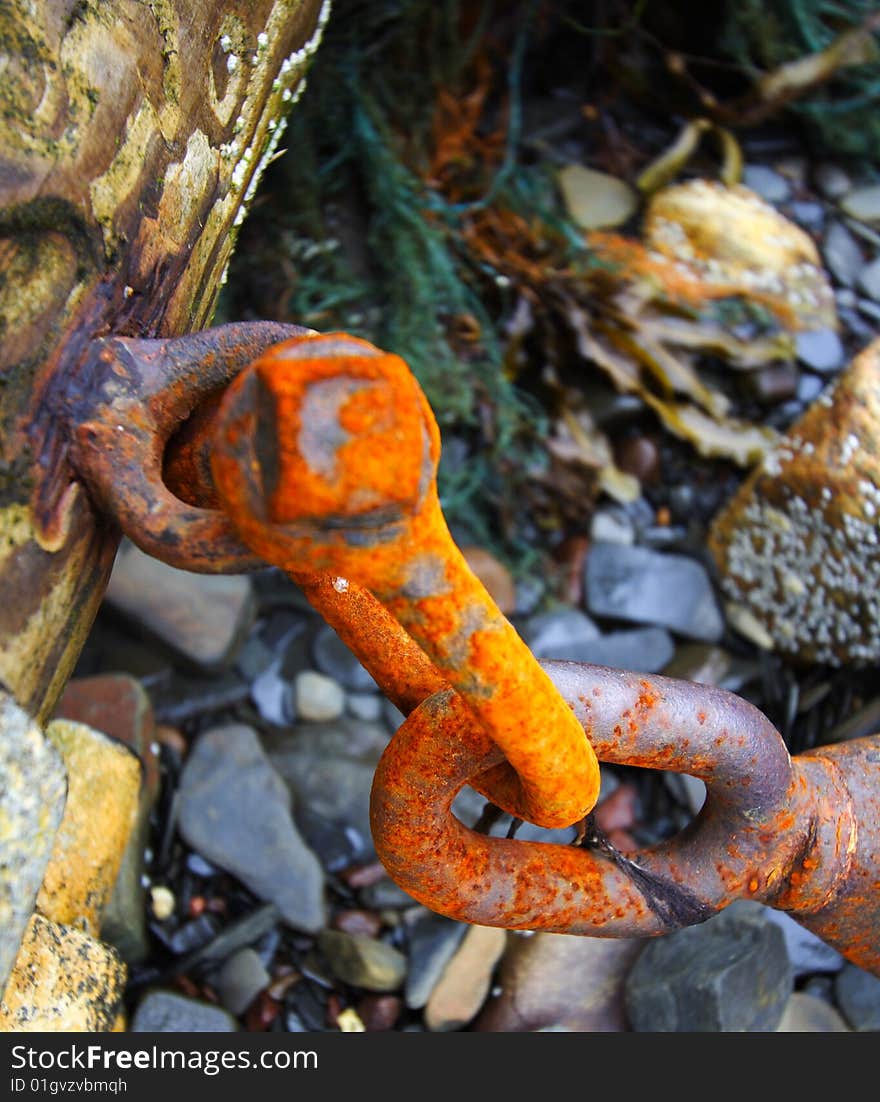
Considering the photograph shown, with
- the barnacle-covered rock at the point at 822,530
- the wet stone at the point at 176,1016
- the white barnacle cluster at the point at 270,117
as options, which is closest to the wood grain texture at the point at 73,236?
the white barnacle cluster at the point at 270,117

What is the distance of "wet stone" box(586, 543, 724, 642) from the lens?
9.07 feet

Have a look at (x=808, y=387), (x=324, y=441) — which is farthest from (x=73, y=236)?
(x=808, y=387)

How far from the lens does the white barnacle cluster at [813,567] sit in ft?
7.57

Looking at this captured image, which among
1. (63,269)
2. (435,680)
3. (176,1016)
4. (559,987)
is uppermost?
(63,269)

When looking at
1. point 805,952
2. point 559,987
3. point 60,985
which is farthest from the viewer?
point 805,952

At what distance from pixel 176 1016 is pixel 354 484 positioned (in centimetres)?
160

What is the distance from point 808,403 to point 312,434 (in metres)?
2.73

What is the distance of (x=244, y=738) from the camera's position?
2404 mm

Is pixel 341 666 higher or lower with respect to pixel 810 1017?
higher

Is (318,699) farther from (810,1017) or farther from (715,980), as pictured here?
(810,1017)

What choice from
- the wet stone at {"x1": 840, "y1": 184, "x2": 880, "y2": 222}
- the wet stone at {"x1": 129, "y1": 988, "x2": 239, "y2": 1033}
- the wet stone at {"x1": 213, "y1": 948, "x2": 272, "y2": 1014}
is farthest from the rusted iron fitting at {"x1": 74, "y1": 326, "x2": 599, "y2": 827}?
the wet stone at {"x1": 840, "y1": 184, "x2": 880, "y2": 222}

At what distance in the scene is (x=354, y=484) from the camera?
2.34 feet

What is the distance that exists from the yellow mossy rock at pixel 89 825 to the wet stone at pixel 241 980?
39cm

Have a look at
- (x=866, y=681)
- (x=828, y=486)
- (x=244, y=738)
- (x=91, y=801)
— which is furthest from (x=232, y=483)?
(x=866, y=681)
